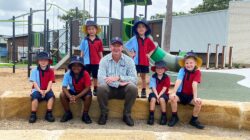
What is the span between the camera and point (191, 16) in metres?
25.0

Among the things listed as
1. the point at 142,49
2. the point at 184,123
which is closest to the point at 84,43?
the point at 142,49

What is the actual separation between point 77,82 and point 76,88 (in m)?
0.09

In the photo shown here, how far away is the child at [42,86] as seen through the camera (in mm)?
4730

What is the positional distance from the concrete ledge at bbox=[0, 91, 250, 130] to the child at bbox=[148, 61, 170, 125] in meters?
0.14

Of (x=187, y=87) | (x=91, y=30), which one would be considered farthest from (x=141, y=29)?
(x=187, y=87)

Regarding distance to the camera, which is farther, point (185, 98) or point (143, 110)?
point (143, 110)

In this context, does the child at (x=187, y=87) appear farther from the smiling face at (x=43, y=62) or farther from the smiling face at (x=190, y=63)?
the smiling face at (x=43, y=62)

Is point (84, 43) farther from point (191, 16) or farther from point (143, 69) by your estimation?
point (191, 16)

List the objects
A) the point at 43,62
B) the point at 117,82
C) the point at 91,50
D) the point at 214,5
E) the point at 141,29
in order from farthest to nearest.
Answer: the point at 214,5, the point at 91,50, the point at 141,29, the point at 43,62, the point at 117,82

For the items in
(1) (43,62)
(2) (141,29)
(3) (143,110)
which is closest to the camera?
(1) (43,62)

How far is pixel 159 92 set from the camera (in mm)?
4895

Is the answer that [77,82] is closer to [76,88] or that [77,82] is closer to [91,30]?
[76,88]

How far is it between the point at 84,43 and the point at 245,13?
20575 mm

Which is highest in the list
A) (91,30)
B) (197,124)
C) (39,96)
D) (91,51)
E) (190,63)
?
(91,30)
